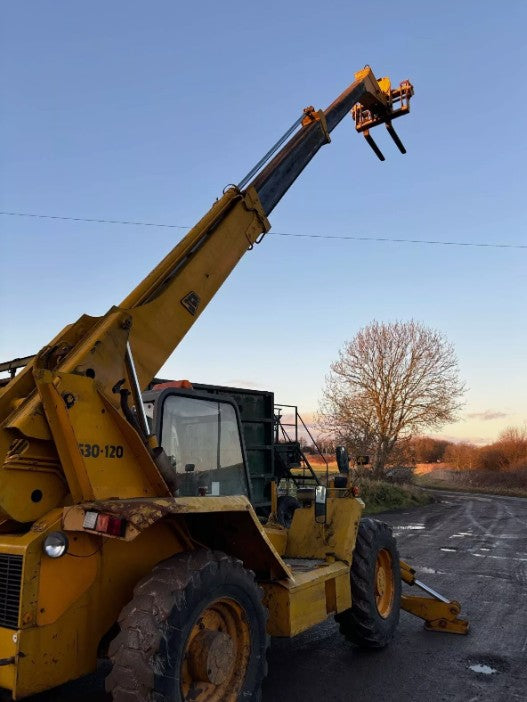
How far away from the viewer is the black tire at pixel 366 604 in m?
5.39

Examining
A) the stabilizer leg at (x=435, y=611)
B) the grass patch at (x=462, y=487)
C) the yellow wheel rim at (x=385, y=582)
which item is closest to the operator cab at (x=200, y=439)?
the yellow wheel rim at (x=385, y=582)

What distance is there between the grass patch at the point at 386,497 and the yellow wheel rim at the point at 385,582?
15502mm

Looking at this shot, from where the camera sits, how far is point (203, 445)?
465cm

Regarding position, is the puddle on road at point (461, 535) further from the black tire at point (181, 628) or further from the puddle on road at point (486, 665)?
the black tire at point (181, 628)

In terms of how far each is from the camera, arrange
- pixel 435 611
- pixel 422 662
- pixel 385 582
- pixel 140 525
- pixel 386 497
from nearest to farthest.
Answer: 1. pixel 140 525
2. pixel 422 662
3. pixel 385 582
4. pixel 435 611
5. pixel 386 497

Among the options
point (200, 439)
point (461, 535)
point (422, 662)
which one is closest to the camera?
point (200, 439)

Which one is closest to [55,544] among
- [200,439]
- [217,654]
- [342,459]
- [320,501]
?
[217,654]

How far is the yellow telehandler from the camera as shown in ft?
→ 9.91

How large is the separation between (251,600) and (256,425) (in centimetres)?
890

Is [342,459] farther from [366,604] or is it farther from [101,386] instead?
[101,386]

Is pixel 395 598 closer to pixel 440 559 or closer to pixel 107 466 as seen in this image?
pixel 107 466

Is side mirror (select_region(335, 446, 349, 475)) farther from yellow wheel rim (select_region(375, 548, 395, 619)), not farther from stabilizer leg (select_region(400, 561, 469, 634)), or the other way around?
stabilizer leg (select_region(400, 561, 469, 634))

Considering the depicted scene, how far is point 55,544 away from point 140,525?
0.45m

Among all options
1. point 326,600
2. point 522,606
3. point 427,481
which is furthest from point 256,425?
point 427,481
